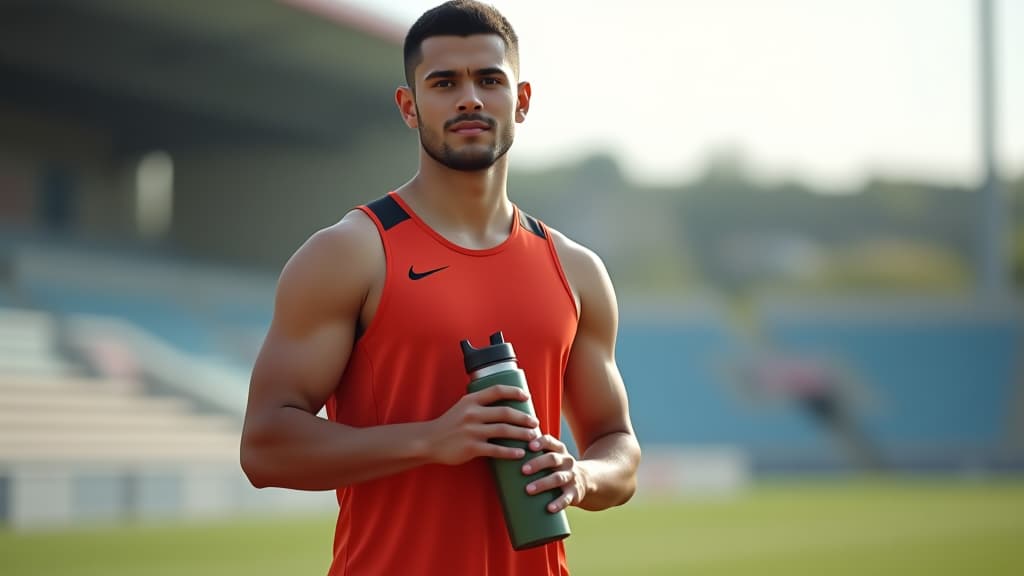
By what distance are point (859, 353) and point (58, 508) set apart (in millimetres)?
25826

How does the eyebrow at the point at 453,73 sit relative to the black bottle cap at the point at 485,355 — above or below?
above

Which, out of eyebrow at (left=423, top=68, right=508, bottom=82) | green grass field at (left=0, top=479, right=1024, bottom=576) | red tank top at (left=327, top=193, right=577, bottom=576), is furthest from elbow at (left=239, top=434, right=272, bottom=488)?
green grass field at (left=0, top=479, right=1024, bottom=576)

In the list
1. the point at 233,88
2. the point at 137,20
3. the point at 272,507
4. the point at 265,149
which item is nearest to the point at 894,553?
the point at 272,507

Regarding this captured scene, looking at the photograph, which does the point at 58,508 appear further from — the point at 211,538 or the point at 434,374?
the point at 434,374

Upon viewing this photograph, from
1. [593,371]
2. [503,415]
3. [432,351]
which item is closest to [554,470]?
[503,415]

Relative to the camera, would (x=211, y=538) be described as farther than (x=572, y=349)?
Yes

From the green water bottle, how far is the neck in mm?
392

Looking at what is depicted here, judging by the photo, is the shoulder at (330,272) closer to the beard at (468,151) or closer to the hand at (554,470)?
the beard at (468,151)

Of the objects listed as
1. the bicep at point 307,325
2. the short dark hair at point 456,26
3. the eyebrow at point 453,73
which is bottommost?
the bicep at point 307,325

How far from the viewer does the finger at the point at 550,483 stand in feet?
7.82

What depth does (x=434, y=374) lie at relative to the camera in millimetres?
2613

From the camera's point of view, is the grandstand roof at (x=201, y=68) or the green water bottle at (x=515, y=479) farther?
the grandstand roof at (x=201, y=68)

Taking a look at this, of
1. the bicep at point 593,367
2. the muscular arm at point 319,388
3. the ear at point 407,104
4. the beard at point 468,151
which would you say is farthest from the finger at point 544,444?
the ear at point 407,104

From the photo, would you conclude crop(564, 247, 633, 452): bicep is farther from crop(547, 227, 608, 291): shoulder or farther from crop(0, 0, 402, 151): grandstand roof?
crop(0, 0, 402, 151): grandstand roof
